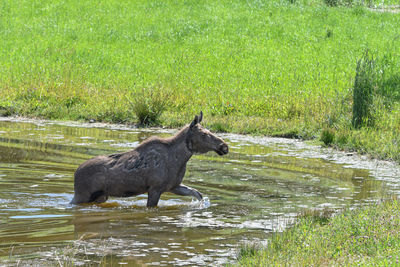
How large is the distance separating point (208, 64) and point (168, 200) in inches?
606

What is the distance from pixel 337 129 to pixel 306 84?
6069 millimetres

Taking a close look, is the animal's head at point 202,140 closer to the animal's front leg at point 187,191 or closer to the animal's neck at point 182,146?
the animal's neck at point 182,146

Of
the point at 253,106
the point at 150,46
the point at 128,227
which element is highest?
the point at 150,46

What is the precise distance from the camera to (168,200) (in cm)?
1146

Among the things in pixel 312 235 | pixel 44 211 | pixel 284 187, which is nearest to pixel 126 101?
pixel 284 187

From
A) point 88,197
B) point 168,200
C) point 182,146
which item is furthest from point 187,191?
point 88,197

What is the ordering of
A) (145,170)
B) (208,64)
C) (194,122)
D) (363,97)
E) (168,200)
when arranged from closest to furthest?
(145,170) → (194,122) → (168,200) → (363,97) → (208,64)

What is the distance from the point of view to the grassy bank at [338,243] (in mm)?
7018

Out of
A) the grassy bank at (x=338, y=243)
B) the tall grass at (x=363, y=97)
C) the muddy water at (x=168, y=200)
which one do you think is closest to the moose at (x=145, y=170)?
the muddy water at (x=168, y=200)

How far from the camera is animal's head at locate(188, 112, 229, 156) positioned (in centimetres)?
1059

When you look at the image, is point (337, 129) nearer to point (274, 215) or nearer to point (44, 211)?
point (274, 215)

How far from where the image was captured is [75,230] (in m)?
8.76

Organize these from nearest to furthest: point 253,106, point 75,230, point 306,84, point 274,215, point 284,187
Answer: point 75,230, point 274,215, point 284,187, point 253,106, point 306,84

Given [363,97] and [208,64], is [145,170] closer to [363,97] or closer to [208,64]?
[363,97]
